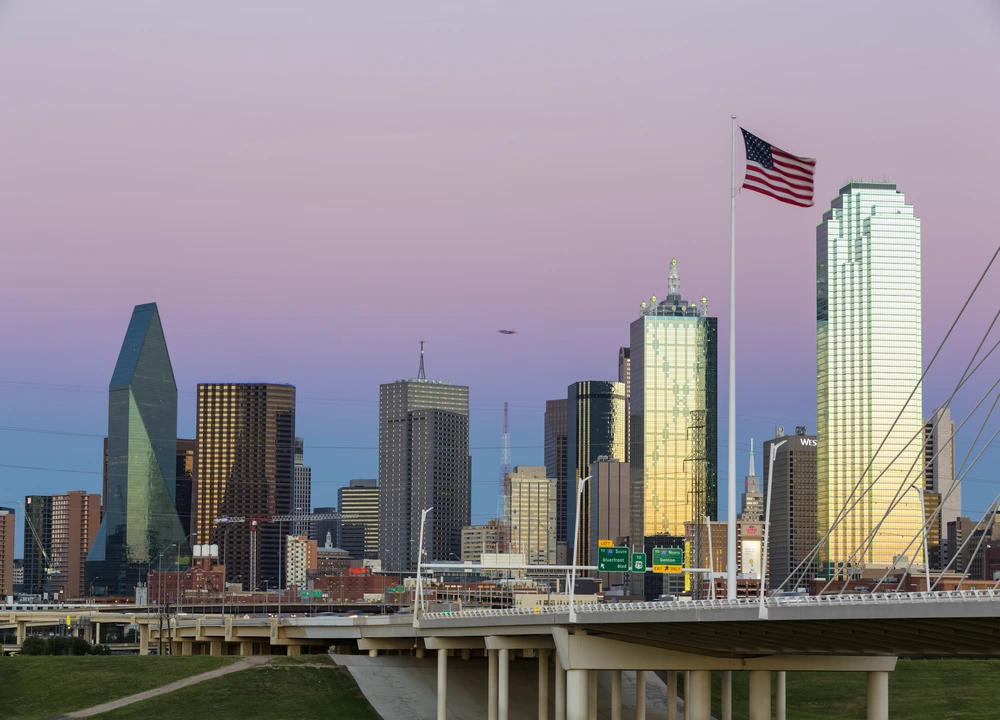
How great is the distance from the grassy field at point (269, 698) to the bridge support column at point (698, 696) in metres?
23.4

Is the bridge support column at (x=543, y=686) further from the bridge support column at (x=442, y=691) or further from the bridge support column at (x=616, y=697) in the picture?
the bridge support column at (x=442, y=691)

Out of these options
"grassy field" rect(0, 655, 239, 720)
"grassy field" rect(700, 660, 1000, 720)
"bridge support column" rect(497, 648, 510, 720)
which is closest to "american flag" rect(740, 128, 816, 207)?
"bridge support column" rect(497, 648, 510, 720)

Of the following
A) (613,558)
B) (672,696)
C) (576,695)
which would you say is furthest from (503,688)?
(613,558)

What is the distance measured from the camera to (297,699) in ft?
361

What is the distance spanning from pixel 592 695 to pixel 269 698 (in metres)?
24.0

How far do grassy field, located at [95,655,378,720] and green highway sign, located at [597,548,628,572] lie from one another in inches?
808

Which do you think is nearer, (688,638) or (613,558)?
(688,638)

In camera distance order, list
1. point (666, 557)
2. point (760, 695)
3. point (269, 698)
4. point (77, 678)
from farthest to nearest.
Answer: point (666, 557)
point (77, 678)
point (269, 698)
point (760, 695)

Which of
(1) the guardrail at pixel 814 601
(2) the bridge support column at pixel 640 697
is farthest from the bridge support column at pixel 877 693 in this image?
(1) the guardrail at pixel 814 601

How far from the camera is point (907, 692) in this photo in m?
126

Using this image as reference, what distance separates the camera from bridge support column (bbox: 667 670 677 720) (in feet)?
357

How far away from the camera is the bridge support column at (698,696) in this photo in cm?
9675

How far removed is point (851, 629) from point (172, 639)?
90.5m

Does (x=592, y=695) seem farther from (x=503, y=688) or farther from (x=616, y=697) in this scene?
(x=616, y=697)
